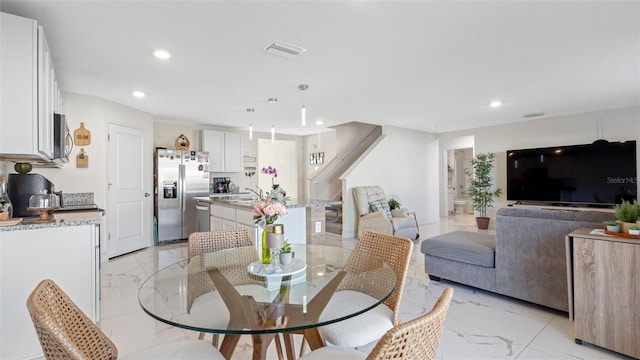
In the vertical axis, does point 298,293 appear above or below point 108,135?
below

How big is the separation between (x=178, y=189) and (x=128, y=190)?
0.92 meters

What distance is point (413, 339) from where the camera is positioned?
765mm

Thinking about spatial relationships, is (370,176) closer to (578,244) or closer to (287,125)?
(287,125)

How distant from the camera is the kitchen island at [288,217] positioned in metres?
3.67

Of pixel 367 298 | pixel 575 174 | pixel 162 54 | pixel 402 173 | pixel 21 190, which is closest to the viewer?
pixel 367 298

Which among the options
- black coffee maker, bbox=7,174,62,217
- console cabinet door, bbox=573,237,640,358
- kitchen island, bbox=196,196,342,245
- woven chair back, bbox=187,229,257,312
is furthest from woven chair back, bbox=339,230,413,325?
black coffee maker, bbox=7,174,62,217

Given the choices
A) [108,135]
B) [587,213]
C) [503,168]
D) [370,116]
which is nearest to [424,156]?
[503,168]

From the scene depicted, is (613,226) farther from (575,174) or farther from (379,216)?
(575,174)

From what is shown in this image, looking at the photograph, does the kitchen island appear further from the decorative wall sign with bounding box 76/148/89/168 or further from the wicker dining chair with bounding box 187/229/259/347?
the decorative wall sign with bounding box 76/148/89/168

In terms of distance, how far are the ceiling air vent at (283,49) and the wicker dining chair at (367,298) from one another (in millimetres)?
1691

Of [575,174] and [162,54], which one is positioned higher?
[162,54]

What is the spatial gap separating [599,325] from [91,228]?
11.6ft

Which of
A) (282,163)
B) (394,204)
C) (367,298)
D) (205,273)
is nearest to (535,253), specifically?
(367,298)

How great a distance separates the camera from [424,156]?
7520 mm
